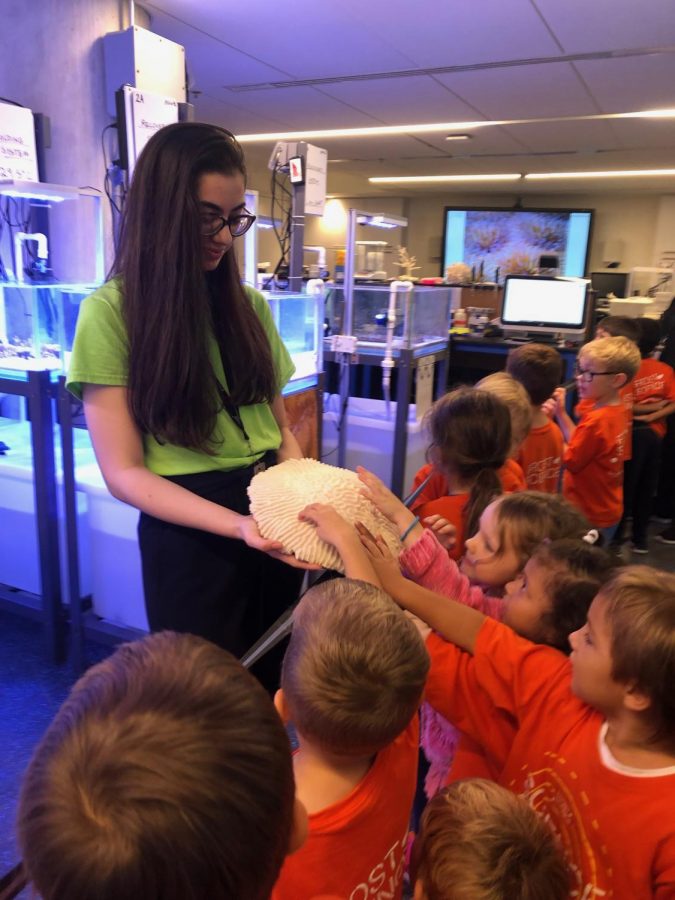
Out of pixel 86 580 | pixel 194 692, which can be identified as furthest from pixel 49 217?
pixel 194 692

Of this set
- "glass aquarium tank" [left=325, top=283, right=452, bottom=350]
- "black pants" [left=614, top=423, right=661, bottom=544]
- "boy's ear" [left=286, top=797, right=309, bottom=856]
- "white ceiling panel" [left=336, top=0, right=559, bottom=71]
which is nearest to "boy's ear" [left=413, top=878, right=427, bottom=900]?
"boy's ear" [left=286, top=797, right=309, bottom=856]

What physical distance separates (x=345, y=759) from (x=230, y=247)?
33.9 inches

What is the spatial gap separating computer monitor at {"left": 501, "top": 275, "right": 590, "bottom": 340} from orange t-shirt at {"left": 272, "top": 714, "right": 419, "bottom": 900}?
4.55 meters

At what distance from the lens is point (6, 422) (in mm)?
2783

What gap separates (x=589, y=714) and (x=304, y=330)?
8.36 ft

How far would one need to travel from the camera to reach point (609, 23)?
3428 millimetres

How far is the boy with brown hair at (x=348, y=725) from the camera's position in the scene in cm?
74

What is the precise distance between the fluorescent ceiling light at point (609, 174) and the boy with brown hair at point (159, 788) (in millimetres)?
9136

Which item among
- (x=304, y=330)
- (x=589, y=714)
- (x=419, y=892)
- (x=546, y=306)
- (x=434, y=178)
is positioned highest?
(x=434, y=178)

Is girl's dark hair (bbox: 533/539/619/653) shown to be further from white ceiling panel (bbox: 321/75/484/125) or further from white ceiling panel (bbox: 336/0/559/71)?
white ceiling panel (bbox: 321/75/484/125)

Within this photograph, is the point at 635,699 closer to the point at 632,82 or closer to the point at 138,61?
the point at 138,61

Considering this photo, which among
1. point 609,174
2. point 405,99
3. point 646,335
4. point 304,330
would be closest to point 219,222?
point 304,330

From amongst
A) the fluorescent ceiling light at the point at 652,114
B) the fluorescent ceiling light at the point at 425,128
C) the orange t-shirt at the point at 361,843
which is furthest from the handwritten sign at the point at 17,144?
the fluorescent ceiling light at the point at 652,114

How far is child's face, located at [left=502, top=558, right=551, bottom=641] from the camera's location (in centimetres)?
107
